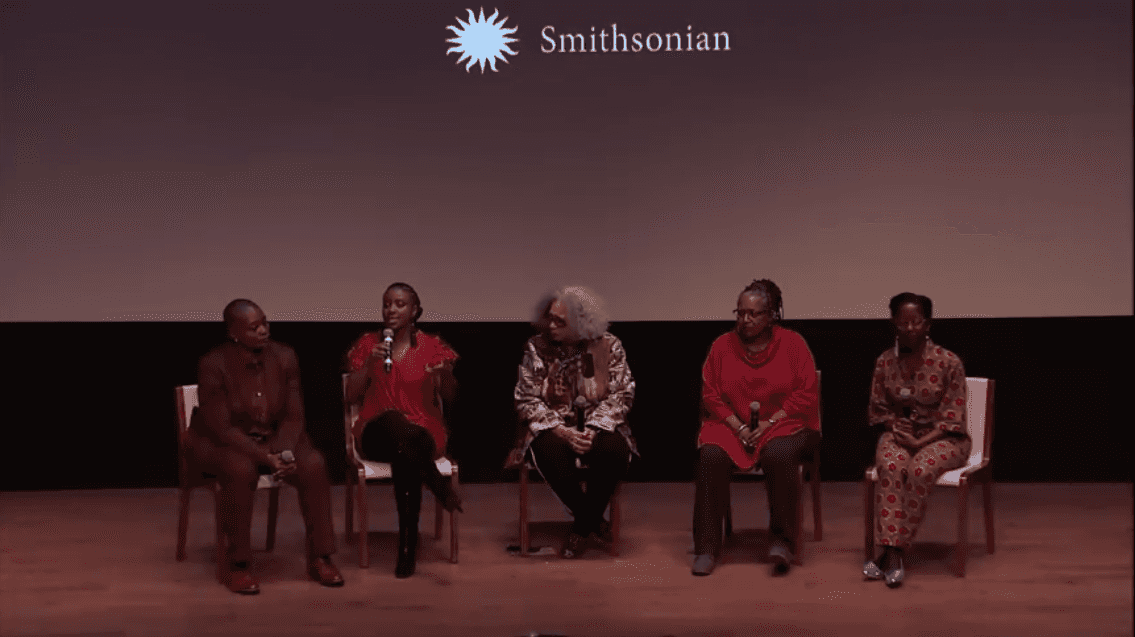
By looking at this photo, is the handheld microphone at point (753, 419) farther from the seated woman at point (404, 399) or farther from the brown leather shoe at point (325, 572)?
the brown leather shoe at point (325, 572)

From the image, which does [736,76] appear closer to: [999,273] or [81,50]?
[999,273]

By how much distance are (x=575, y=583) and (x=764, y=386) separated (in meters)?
1.09

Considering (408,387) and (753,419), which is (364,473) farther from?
(753,419)

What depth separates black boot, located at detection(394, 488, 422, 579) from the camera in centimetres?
470

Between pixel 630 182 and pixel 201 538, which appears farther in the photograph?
pixel 630 182

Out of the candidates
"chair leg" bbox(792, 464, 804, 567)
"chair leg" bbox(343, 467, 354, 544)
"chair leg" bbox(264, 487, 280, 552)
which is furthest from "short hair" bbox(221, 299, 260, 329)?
"chair leg" bbox(792, 464, 804, 567)

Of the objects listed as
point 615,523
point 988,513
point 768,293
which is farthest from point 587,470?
point 988,513

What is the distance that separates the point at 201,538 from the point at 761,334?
2498mm

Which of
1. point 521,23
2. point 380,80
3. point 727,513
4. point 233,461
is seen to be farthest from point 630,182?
point 233,461

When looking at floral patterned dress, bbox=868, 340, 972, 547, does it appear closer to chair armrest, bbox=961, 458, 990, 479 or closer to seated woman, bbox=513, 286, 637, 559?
chair armrest, bbox=961, 458, 990, 479

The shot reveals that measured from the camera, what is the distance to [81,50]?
6109 millimetres

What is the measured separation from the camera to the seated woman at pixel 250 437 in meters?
4.54

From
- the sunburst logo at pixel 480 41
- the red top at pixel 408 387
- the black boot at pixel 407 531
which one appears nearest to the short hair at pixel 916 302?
the red top at pixel 408 387

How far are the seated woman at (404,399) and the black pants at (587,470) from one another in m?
0.39
